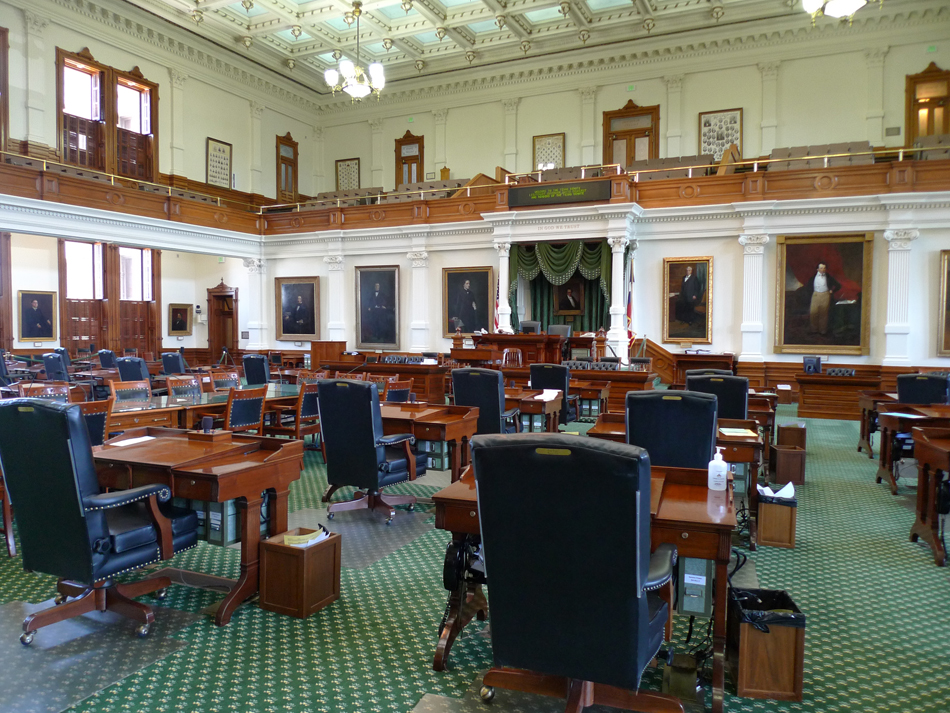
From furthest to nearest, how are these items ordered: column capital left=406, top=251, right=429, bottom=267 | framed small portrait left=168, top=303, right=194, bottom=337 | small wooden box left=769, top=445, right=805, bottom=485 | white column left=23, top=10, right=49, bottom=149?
framed small portrait left=168, top=303, right=194, bottom=337
column capital left=406, top=251, right=429, bottom=267
white column left=23, top=10, right=49, bottom=149
small wooden box left=769, top=445, right=805, bottom=485

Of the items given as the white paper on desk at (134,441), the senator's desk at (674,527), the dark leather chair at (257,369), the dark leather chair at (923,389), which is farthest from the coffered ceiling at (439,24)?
the senator's desk at (674,527)

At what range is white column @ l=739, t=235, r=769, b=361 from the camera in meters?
13.3

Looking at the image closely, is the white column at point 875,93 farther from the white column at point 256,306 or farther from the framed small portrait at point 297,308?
the white column at point 256,306

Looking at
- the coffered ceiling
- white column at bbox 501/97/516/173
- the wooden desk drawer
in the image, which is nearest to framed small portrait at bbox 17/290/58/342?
the coffered ceiling

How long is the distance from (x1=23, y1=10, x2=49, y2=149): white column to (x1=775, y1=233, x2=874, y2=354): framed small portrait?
17.2 m

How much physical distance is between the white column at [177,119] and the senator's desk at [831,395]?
1702 cm

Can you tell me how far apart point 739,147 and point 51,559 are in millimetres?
18468

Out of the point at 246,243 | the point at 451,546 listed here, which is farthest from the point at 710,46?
the point at 451,546

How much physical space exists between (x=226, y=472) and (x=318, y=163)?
70.8 feet

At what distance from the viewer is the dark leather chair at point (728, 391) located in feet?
18.0

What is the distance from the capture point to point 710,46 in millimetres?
17547

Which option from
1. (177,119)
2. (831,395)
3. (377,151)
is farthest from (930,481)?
(377,151)

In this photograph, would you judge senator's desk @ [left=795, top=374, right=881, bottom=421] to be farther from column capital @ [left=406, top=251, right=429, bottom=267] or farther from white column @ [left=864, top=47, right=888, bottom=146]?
column capital @ [left=406, top=251, right=429, bottom=267]

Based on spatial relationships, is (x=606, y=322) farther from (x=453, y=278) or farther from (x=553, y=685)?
(x=553, y=685)
